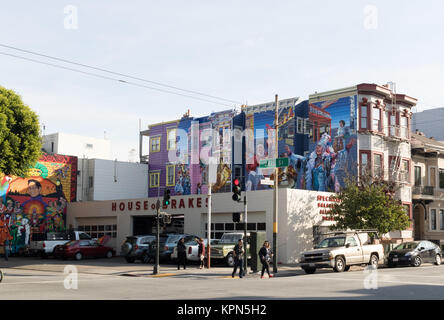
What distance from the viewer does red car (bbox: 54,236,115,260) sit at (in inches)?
1467

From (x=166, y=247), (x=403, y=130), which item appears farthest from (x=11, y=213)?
(x=403, y=130)

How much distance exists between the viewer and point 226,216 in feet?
122

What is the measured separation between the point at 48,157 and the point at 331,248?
29464 millimetres

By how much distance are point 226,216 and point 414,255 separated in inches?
500

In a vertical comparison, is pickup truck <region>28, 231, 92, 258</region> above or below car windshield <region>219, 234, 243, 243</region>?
below

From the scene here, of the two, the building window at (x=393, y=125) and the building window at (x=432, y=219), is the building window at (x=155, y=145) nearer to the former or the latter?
the building window at (x=393, y=125)

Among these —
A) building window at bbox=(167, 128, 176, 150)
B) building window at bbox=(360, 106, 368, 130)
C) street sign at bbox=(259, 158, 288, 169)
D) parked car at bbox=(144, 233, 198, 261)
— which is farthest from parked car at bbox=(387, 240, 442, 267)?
building window at bbox=(167, 128, 176, 150)

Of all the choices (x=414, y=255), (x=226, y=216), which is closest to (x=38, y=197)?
(x=226, y=216)

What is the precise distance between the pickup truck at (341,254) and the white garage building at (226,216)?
5.78 m

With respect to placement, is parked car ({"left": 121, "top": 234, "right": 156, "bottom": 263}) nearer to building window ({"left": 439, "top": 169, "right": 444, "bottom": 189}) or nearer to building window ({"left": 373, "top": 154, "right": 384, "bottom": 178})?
building window ({"left": 373, "top": 154, "right": 384, "bottom": 178})

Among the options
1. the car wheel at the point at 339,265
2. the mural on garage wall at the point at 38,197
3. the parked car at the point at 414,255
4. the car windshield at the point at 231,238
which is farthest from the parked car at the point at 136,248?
the parked car at the point at 414,255

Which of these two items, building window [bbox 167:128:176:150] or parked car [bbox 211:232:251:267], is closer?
parked car [bbox 211:232:251:267]

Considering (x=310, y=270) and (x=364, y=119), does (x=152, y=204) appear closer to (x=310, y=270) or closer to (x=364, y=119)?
(x=364, y=119)

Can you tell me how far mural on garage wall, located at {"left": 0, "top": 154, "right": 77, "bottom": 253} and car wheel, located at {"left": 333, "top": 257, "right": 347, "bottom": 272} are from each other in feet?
88.0
